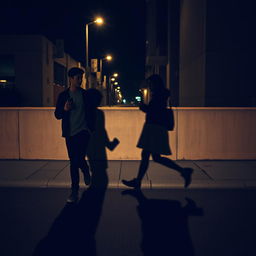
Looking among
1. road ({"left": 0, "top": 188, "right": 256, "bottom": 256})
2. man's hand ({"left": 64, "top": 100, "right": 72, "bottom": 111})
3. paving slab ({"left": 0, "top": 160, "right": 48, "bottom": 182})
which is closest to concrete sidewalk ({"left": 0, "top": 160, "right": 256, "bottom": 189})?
paving slab ({"left": 0, "top": 160, "right": 48, "bottom": 182})

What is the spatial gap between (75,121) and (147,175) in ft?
7.26

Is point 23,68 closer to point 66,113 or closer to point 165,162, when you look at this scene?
point 165,162

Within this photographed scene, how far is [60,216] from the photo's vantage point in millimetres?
4379

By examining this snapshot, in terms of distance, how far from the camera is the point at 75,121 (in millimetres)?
4965

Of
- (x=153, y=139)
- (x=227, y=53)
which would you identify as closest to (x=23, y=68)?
(x=227, y=53)

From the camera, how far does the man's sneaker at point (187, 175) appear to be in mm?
5922

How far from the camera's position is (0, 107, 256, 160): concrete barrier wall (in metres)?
8.01

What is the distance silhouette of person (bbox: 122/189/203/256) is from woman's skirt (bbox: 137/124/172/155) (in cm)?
100

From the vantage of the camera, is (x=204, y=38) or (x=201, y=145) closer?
(x=201, y=145)

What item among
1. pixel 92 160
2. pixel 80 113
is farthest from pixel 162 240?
pixel 92 160

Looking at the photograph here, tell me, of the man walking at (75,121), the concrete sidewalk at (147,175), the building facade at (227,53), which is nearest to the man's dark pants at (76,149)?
the man walking at (75,121)

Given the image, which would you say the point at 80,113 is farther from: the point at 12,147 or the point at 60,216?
the point at 12,147

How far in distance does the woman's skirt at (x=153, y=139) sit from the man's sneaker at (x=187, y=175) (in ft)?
1.88

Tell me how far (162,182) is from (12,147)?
4.34 meters
